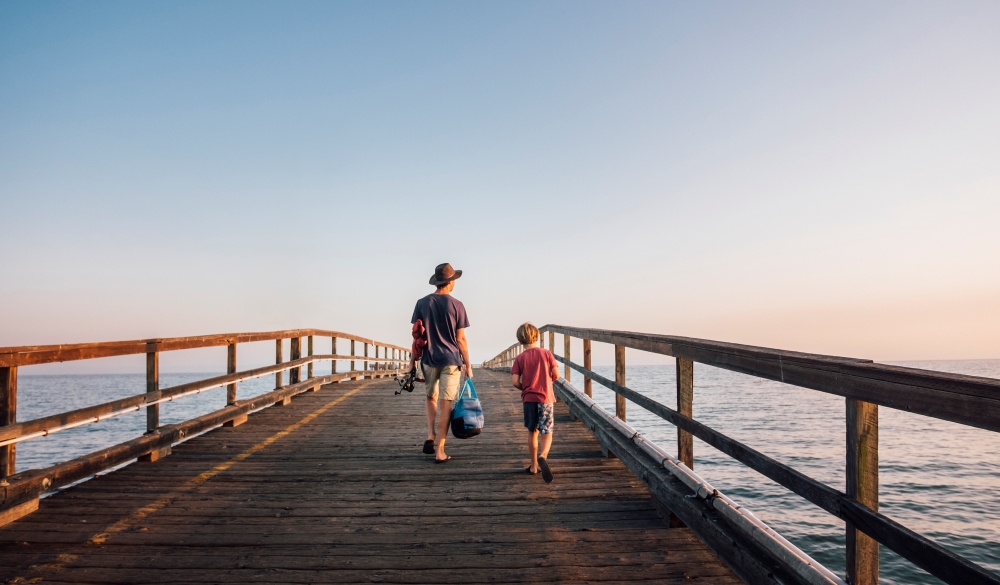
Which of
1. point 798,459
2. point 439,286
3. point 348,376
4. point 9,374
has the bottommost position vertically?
point 798,459

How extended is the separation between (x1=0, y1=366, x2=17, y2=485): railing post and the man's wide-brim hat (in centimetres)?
348

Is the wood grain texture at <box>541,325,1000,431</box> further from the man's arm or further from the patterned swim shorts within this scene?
the man's arm

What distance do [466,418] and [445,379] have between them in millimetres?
473

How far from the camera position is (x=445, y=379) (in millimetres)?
6047

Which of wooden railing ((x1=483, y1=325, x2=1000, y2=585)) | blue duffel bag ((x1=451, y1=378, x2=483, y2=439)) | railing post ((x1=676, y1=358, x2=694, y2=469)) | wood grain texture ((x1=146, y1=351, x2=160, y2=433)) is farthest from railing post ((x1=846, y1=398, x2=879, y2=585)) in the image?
wood grain texture ((x1=146, y1=351, x2=160, y2=433))

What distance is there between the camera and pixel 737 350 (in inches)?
126

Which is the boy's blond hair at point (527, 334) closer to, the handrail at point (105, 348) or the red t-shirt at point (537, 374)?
the red t-shirt at point (537, 374)

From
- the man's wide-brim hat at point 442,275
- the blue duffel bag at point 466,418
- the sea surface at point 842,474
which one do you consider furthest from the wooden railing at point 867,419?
the sea surface at point 842,474

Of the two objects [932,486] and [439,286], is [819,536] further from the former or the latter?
[439,286]

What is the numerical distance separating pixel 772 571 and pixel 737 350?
1086 millimetres

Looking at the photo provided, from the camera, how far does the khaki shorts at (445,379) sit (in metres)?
6.04

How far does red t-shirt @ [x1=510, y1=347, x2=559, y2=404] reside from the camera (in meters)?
5.42

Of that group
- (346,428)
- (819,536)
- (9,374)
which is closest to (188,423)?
(346,428)

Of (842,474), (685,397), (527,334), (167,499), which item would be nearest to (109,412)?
(167,499)
